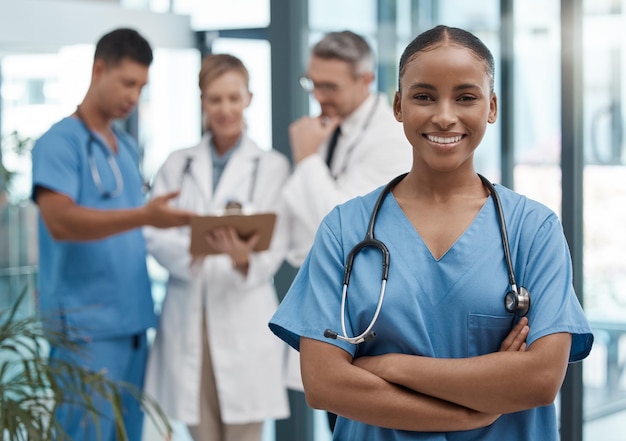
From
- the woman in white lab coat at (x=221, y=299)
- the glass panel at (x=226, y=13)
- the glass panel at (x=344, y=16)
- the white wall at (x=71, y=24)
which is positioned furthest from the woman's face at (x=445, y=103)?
the white wall at (x=71, y=24)

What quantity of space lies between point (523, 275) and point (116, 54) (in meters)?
1.68

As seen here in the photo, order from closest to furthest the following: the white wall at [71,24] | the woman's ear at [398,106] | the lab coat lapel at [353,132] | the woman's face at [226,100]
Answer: the woman's ear at [398,106], the lab coat lapel at [353,132], the woman's face at [226,100], the white wall at [71,24]

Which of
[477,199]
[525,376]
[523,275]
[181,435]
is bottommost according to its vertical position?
[181,435]

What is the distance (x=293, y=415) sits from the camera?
3.45 m

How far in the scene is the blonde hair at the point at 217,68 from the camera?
2787mm

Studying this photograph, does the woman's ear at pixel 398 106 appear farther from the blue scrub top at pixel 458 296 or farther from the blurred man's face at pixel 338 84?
the blurred man's face at pixel 338 84

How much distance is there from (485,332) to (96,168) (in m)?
1.62

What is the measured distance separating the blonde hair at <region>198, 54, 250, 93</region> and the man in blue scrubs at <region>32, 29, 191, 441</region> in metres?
0.16

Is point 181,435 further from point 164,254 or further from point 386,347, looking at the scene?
point 386,347

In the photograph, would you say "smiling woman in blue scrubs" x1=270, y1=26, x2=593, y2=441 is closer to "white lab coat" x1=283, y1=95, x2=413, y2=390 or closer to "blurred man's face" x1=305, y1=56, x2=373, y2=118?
"white lab coat" x1=283, y1=95, x2=413, y2=390

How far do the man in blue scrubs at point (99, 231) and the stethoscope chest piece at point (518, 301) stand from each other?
56.1 inches

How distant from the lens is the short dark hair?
2.70m

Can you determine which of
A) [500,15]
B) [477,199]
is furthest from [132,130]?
[477,199]

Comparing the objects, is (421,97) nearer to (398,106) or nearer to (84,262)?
(398,106)
